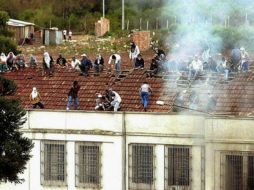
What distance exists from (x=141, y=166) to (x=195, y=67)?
4.49 meters

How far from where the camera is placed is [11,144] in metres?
39.9

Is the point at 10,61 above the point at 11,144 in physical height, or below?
above

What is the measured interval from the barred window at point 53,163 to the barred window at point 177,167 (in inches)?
179

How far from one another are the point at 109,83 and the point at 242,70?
259 inches

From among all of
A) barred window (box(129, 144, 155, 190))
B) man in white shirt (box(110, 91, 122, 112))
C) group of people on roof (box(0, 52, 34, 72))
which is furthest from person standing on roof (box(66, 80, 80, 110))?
group of people on roof (box(0, 52, 34, 72))

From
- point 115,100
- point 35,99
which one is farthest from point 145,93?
point 35,99

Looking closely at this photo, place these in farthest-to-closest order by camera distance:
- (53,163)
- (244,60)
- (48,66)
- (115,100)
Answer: (48,66) < (53,163) < (115,100) < (244,60)

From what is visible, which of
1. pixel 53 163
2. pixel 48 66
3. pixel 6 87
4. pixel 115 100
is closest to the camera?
pixel 6 87

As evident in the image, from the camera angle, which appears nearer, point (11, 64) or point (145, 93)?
point (145, 93)

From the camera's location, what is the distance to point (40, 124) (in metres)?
46.5

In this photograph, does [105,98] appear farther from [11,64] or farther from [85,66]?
[11,64]

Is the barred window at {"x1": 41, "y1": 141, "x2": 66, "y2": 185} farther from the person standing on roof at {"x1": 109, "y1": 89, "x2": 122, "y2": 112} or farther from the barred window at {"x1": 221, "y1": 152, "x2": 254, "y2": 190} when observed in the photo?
the barred window at {"x1": 221, "y1": 152, "x2": 254, "y2": 190}

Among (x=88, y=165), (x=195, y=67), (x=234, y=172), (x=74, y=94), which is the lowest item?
(x=234, y=172)

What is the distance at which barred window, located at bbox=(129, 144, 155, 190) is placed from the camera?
4462 cm
